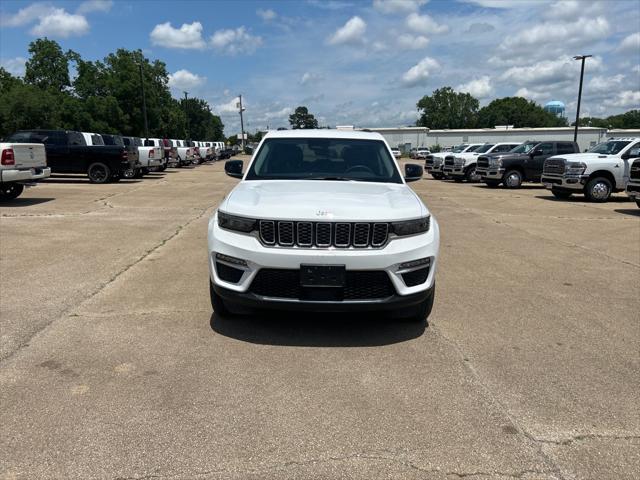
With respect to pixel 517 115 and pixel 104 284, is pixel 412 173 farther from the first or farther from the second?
pixel 517 115

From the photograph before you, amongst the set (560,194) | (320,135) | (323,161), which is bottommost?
(560,194)

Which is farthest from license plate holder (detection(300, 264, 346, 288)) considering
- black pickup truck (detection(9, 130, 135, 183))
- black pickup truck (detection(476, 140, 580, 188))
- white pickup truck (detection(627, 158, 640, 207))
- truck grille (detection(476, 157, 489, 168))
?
truck grille (detection(476, 157, 489, 168))

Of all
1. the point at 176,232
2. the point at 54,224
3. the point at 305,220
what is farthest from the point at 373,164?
the point at 54,224

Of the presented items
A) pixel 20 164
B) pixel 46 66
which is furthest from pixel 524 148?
pixel 46 66

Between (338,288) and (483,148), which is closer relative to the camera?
(338,288)

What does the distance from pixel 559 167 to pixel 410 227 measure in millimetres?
14659

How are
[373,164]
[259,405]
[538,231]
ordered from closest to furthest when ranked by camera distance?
[259,405]
[373,164]
[538,231]

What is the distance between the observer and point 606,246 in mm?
9039

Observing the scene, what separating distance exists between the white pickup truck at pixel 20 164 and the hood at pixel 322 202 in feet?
31.6

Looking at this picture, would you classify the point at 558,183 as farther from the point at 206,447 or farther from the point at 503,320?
the point at 206,447

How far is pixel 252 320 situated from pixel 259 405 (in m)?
1.56

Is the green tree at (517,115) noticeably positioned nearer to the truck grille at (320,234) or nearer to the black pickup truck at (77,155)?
the black pickup truck at (77,155)

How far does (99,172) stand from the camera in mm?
20000

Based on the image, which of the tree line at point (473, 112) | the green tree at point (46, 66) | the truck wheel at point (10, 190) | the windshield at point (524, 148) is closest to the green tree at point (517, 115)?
the tree line at point (473, 112)
